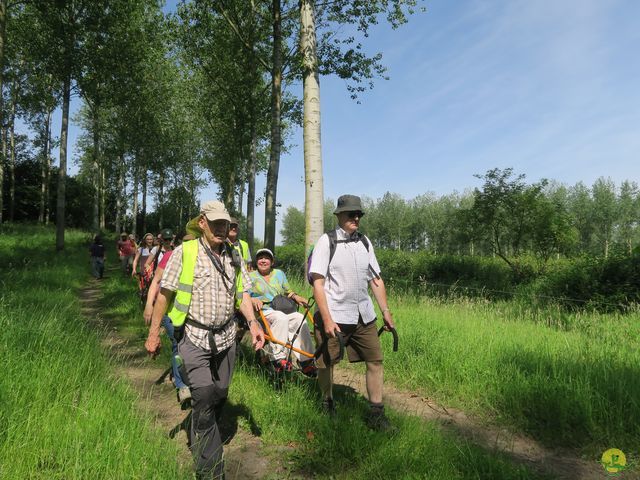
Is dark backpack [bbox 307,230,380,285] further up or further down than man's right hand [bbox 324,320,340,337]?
further up

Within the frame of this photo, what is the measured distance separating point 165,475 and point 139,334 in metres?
5.27

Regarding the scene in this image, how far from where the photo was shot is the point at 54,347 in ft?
13.5

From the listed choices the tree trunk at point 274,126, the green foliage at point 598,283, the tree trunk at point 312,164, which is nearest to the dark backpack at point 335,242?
the tree trunk at point 312,164

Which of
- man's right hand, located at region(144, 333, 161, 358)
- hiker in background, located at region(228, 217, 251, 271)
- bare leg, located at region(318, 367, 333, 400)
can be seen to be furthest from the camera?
hiker in background, located at region(228, 217, 251, 271)

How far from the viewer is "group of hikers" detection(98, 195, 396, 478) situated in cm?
291

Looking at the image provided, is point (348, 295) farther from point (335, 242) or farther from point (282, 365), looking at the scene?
point (282, 365)

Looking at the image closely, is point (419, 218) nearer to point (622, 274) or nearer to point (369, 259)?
point (622, 274)

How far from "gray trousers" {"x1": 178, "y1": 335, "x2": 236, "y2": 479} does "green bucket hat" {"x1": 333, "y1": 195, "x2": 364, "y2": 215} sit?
5.55 ft

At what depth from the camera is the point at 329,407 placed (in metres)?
3.77

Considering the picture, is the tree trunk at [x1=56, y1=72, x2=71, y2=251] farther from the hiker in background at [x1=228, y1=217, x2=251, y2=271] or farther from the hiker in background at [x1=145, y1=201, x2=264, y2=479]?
the hiker in background at [x1=145, y1=201, x2=264, y2=479]

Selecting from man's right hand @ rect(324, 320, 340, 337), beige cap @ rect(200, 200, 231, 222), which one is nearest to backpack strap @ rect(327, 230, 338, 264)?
man's right hand @ rect(324, 320, 340, 337)

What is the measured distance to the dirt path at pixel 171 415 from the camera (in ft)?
10.3

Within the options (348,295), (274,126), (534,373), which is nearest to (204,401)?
(348,295)

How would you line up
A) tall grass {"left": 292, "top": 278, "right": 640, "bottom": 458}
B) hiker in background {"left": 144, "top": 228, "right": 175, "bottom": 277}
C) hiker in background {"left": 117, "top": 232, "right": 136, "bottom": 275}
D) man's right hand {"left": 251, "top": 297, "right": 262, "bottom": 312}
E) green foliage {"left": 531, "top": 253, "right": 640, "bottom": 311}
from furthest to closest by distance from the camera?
1. hiker in background {"left": 117, "top": 232, "right": 136, "bottom": 275}
2. green foliage {"left": 531, "top": 253, "right": 640, "bottom": 311}
3. hiker in background {"left": 144, "top": 228, "right": 175, "bottom": 277}
4. man's right hand {"left": 251, "top": 297, "right": 262, "bottom": 312}
5. tall grass {"left": 292, "top": 278, "right": 640, "bottom": 458}
